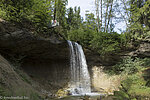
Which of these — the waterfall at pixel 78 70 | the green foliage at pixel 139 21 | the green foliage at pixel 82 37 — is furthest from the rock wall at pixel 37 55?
the green foliage at pixel 139 21

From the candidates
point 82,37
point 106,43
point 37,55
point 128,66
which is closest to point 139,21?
point 106,43

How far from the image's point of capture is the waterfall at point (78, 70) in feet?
39.3

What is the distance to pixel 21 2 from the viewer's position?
8688 mm

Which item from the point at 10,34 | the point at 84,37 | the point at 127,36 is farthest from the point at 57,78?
the point at 127,36

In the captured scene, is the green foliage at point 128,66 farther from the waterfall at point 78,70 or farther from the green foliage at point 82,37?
the green foliage at point 82,37

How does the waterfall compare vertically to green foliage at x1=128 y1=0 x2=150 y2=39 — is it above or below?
below

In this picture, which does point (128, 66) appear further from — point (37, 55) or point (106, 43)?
point (37, 55)

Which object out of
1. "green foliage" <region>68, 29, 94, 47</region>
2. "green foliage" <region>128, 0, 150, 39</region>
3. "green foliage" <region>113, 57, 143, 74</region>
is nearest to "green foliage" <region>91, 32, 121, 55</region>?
"green foliage" <region>68, 29, 94, 47</region>

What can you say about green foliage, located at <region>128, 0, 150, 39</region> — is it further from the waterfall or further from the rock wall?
the rock wall

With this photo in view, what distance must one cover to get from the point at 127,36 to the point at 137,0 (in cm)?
520

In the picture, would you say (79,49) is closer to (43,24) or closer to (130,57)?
(43,24)

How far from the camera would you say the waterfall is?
1199cm

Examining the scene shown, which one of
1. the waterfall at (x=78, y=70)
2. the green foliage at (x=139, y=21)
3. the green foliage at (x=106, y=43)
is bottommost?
the waterfall at (x=78, y=70)

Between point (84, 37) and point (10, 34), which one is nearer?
point (10, 34)
